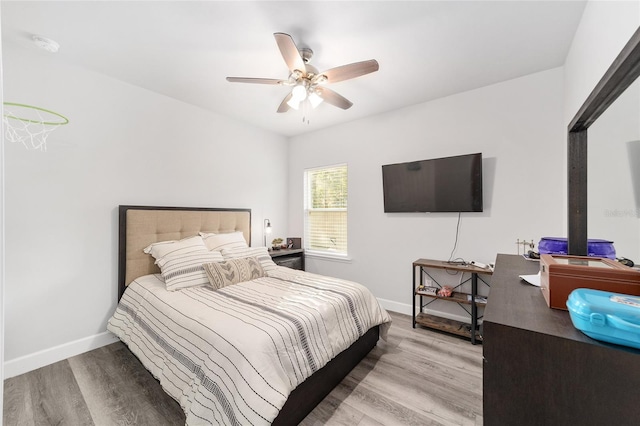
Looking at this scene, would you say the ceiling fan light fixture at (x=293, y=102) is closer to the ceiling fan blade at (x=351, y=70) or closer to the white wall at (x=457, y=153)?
the ceiling fan blade at (x=351, y=70)

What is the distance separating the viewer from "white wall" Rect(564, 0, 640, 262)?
1047mm

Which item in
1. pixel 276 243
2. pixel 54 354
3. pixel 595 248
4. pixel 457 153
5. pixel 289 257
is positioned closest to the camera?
pixel 595 248

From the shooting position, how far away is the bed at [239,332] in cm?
138

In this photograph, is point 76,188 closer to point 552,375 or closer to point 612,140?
point 552,375

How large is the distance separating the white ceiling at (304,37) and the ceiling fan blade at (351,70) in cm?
26

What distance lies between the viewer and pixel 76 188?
7.79 feet

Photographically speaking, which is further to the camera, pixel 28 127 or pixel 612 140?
pixel 28 127

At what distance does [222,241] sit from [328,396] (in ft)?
6.75

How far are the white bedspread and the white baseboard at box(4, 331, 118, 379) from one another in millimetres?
235

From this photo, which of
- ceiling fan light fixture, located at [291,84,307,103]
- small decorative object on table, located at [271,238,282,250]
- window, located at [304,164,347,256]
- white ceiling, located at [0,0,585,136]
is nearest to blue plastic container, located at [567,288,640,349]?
white ceiling, located at [0,0,585,136]

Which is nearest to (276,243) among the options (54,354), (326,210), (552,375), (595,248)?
(326,210)

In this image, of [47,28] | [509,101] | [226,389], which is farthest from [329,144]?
[226,389]

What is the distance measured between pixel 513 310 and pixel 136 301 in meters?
2.81

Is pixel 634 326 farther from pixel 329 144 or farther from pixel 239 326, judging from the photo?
pixel 329 144
